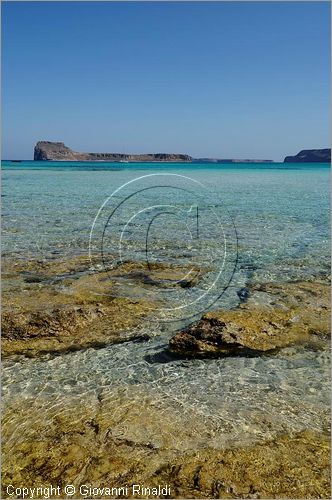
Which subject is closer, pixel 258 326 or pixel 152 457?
pixel 152 457

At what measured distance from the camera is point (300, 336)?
734 centimetres

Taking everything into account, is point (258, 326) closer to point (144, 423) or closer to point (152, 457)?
point (144, 423)

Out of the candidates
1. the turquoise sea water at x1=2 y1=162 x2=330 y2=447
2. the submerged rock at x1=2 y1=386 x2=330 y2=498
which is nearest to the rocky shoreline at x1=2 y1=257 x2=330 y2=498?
the submerged rock at x1=2 y1=386 x2=330 y2=498

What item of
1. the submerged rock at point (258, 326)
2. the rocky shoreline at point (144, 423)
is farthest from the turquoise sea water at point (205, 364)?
the submerged rock at point (258, 326)

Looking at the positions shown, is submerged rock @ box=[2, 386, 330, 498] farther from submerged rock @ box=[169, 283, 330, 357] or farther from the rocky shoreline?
submerged rock @ box=[169, 283, 330, 357]

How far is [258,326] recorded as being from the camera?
7.46 meters

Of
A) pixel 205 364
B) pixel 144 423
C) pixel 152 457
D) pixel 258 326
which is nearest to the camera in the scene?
pixel 152 457

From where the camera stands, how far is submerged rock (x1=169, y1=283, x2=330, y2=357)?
22.6ft

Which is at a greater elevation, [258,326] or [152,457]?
[258,326]

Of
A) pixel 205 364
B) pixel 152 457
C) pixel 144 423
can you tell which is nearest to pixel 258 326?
pixel 205 364

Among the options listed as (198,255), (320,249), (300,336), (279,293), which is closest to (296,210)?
(320,249)

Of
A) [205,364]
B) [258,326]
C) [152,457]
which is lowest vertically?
[152,457]

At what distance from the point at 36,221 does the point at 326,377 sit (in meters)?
16.2

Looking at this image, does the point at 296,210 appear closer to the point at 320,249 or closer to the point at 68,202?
the point at 320,249
